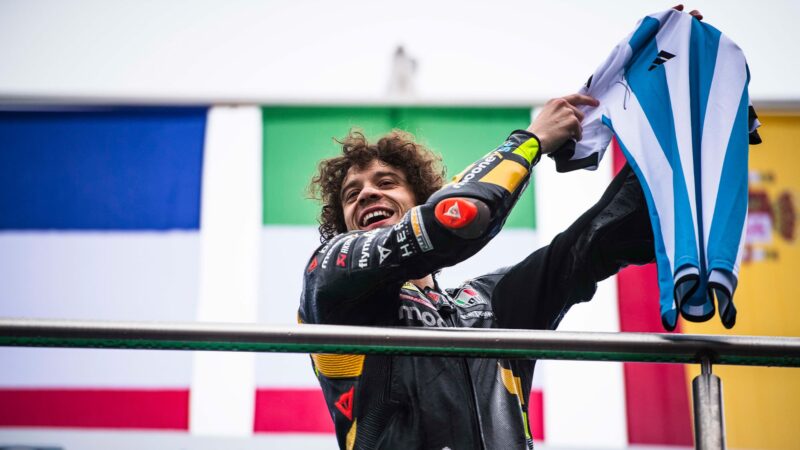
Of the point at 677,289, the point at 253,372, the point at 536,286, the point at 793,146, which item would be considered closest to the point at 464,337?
the point at 677,289

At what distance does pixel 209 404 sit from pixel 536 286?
248 cm

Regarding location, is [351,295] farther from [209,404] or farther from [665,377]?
[665,377]

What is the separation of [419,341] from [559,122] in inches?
38.3

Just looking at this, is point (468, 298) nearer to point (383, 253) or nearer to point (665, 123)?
point (383, 253)

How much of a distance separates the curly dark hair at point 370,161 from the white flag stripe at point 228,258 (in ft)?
5.02

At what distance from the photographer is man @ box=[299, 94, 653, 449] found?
2211mm

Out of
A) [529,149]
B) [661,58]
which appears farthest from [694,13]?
[529,149]

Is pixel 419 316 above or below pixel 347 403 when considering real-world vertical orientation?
above

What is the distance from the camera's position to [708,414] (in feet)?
5.61

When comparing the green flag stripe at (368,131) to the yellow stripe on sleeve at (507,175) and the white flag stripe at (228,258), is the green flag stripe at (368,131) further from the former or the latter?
the yellow stripe on sleeve at (507,175)

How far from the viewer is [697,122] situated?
7.88ft

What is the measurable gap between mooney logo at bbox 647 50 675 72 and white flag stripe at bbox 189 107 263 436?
2615mm

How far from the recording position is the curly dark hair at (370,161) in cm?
314

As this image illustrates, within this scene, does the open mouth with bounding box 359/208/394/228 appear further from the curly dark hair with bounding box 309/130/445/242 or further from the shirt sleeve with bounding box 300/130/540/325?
the shirt sleeve with bounding box 300/130/540/325
